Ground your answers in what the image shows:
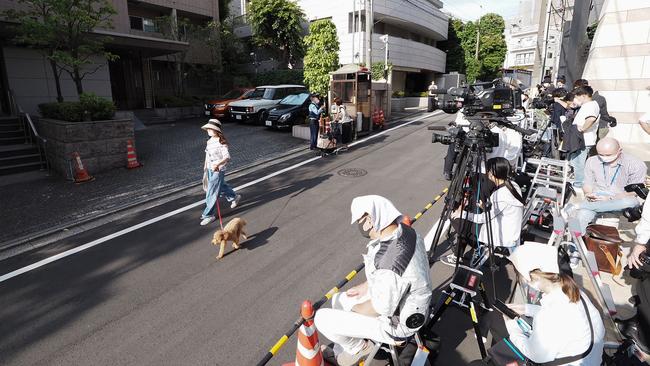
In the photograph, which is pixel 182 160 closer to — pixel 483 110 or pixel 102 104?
pixel 102 104

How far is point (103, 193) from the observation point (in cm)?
790

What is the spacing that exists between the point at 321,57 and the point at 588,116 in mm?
12003

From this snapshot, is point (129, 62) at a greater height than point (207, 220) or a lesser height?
greater

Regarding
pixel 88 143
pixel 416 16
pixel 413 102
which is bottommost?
pixel 88 143

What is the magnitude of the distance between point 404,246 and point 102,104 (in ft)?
32.9

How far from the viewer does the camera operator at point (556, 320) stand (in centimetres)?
213

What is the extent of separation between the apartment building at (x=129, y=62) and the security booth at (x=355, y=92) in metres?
8.64

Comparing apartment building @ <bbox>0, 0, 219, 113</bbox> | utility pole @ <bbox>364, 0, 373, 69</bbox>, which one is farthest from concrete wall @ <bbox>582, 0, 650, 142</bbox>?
apartment building @ <bbox>0, 0, 219, 113</bbox>

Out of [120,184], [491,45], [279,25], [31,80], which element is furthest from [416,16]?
[120,184]

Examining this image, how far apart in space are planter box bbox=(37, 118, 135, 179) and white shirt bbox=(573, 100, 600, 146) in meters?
10.7

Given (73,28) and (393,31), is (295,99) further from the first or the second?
(393,31)

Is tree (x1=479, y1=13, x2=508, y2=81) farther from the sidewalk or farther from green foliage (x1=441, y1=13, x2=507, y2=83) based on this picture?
the sidewalk

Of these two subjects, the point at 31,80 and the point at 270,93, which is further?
the point at 270,93

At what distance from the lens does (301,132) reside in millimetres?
13703
